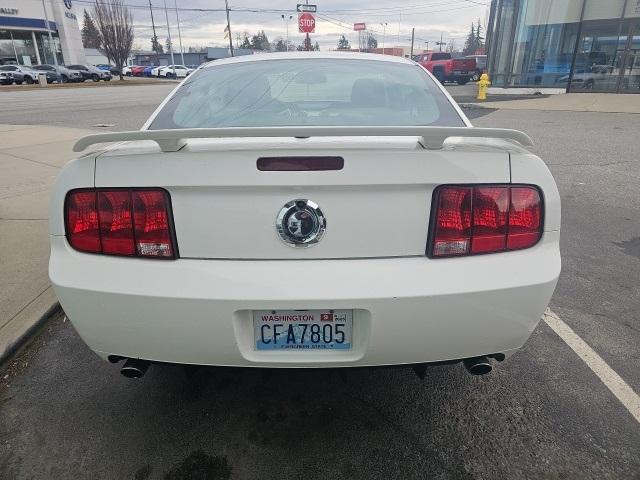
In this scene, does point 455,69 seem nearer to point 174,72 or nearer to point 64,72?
point 64,72

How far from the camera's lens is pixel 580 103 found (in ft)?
58.9

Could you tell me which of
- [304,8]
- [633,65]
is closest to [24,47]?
[304,8]

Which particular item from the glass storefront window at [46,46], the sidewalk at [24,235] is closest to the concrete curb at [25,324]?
the sidewalk at [24,235]

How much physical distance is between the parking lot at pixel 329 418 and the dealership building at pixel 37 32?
60.4 m

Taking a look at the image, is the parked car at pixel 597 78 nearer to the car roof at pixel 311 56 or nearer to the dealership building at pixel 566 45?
the dealership building at pixel 566 45

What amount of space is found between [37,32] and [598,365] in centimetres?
6546

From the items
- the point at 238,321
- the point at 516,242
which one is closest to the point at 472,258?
the point at 516,242

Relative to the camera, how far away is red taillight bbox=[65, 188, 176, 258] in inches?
72.0

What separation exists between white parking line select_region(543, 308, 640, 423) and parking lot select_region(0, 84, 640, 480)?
3cm

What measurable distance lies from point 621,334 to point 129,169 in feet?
9.81

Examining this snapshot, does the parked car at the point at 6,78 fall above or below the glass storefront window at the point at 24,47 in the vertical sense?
below

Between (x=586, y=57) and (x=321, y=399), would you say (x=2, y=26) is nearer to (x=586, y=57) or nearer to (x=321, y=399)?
(x=586, y=57)

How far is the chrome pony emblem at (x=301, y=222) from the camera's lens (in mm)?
1770

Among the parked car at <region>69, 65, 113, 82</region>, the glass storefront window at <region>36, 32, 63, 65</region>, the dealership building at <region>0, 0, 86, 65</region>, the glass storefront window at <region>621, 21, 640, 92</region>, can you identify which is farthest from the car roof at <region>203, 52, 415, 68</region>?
the glass storefront window at <region>36, 32, 63, 65</region>
